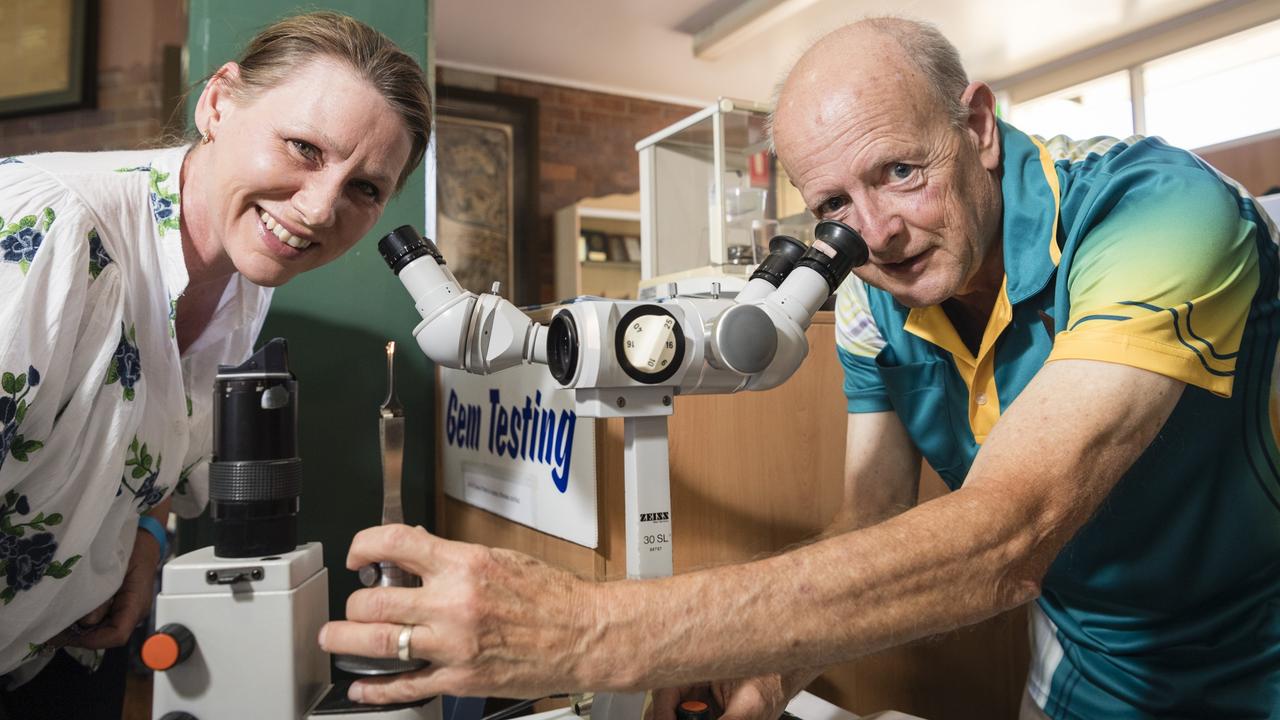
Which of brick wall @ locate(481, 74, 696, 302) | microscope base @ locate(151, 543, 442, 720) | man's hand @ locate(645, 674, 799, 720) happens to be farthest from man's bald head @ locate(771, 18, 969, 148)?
brick wall @ locate(481, 74, 696, 302)

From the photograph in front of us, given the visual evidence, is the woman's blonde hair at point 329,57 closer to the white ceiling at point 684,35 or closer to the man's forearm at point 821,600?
the man's forearm at point 821,600

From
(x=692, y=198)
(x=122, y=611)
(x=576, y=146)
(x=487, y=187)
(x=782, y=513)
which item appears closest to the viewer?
(x=122, y=611)

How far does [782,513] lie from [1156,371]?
644mm

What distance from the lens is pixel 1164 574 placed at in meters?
0.93

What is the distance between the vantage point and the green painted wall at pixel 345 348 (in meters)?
1.48

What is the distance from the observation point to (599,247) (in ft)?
16.6

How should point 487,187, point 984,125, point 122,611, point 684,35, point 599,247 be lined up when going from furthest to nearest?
point 599,247
point 487,187
point 684,35
point 122,611
point 984,125

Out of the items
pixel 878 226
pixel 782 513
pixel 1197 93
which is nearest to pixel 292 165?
pixel 878 226

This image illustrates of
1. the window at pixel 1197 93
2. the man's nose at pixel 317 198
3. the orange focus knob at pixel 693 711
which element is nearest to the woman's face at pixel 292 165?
the man's nose at pixel 317 198

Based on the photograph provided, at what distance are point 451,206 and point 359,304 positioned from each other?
3441mm

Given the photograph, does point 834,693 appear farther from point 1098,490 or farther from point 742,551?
point 1098,490

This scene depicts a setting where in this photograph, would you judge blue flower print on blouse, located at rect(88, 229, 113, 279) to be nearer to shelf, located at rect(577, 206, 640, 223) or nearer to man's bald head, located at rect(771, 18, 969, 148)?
man's bald head, located at rect(771, 18, 969, 148)

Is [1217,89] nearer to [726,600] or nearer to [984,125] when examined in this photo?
[984,125]

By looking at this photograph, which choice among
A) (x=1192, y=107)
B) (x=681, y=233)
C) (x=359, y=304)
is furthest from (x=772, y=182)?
(x=1192, y=107)
